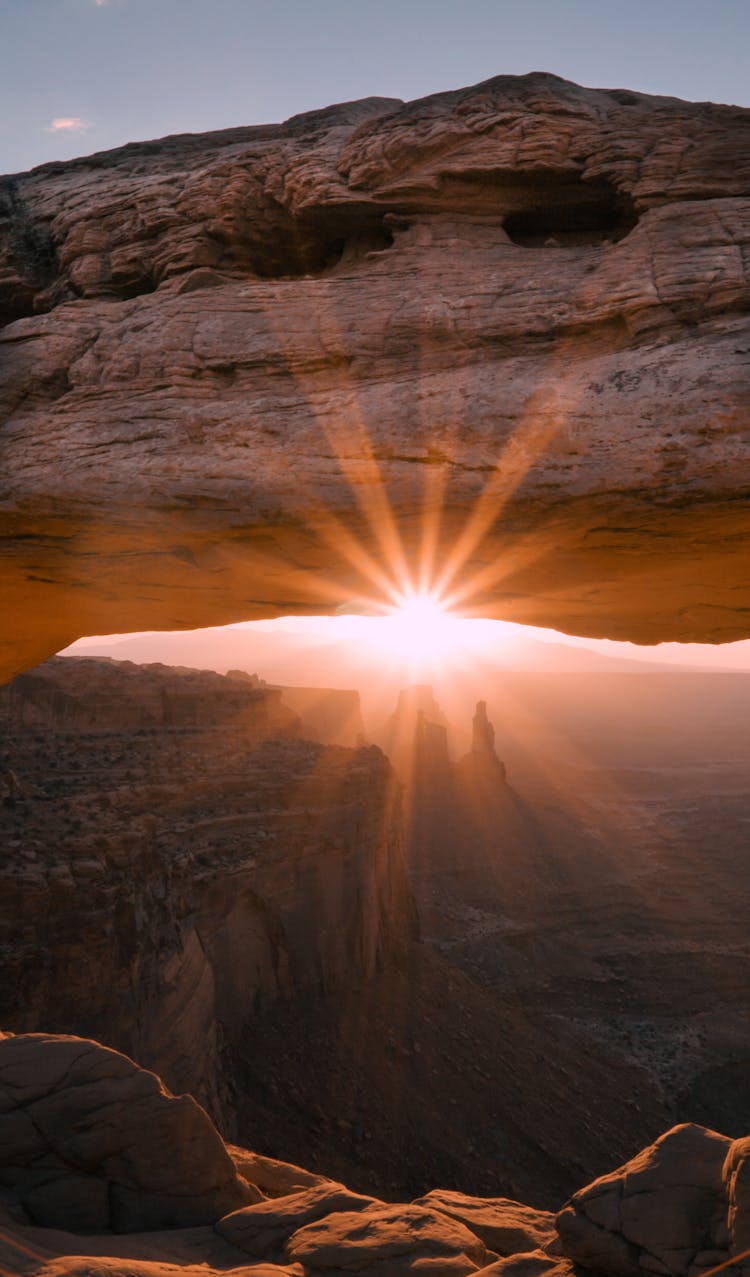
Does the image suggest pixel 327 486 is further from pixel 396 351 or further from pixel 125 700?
pixel 125 700

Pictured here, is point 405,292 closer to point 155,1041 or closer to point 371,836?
point 155,1041

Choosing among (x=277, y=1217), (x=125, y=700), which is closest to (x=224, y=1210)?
(x=277, y=1217)

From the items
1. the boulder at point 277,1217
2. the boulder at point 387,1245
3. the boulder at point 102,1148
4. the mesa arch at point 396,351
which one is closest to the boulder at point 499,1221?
the boulder at point 387,1245

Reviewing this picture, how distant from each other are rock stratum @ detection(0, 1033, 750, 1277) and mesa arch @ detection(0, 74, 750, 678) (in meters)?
5.35

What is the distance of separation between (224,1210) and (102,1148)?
3.80ft

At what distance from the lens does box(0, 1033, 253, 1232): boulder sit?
529 centimetres

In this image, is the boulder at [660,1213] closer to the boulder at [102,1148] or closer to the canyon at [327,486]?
the canyon at [327,486]

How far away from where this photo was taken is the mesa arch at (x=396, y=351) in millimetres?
6355

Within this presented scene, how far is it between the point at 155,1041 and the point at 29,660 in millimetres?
7665

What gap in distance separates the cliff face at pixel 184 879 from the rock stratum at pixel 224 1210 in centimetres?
680

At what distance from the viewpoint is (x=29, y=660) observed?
12445mm

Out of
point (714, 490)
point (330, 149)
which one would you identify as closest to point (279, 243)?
point (330, 149)

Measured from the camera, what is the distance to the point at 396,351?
7.11 meters

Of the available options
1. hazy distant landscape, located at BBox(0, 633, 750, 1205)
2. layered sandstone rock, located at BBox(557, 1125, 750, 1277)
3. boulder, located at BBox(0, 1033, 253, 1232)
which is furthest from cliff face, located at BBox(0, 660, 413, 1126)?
layered sandstone rock, located at BBox(557, 1125, 750, 1277)
